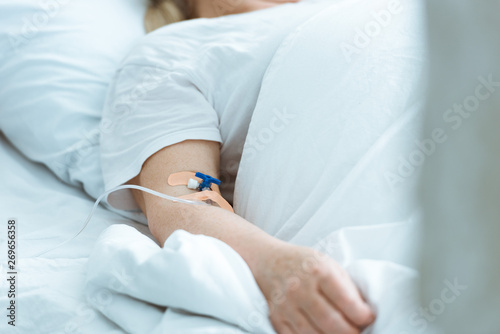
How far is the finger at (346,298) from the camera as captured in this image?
23.4 inches

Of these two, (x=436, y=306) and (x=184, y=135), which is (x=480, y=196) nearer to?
(x=436, y=306)

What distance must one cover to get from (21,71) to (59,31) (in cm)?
13

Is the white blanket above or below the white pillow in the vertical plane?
above

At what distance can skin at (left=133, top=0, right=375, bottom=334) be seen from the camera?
23.8 inches

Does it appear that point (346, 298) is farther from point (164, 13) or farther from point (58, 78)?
point (164, 13)

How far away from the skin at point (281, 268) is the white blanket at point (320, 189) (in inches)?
0.8

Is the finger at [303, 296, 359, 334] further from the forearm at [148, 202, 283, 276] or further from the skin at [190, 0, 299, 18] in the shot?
the skin at [190, 0, 299, 18]

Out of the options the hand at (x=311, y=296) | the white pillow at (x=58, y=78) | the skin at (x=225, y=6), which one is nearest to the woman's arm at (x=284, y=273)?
the hand at (x=311, y=296)

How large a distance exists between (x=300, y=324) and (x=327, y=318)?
3cm

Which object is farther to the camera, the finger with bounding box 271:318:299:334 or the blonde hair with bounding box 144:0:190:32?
the blonde hair with bounding box 144:0:190:32

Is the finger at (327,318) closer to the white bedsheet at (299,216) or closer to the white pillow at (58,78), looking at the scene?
the white bedsheet at (299,216)

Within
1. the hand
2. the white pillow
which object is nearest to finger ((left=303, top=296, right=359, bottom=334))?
the hand

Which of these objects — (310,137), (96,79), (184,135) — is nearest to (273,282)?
(310,137)

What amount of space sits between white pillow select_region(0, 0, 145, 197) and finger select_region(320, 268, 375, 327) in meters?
0.69
